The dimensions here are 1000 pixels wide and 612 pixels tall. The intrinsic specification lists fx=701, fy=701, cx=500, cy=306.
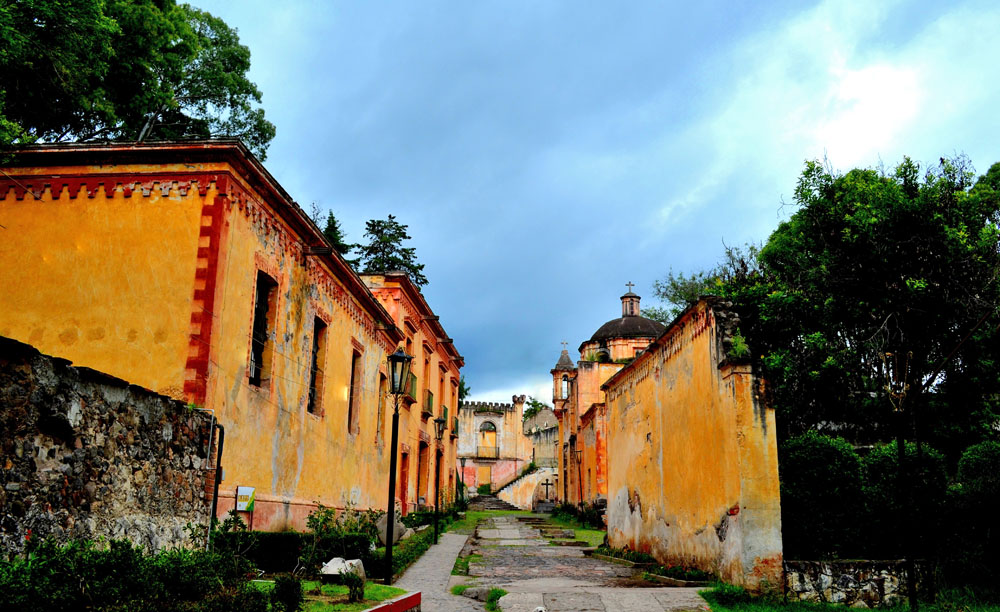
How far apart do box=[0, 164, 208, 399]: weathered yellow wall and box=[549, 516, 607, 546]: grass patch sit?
1378 cm

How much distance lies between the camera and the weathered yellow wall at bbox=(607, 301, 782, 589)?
9188 millimetres

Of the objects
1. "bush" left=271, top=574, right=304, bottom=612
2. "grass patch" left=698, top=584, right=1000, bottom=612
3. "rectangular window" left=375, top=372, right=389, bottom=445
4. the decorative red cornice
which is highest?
the decorative red cornice

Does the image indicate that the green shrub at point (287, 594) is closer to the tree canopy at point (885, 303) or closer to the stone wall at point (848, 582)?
the stone wall at point (848, 582)

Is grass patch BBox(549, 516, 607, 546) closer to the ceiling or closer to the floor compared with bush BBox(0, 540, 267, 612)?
closer to the floor

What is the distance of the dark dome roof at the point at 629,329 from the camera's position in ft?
123

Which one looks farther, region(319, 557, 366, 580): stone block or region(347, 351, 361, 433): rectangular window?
region(347, 351, 361, 433): rectangular window

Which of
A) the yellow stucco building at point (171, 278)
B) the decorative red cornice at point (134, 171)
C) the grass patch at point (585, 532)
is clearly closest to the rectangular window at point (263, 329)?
the yellow stucco building at point (171, 278)

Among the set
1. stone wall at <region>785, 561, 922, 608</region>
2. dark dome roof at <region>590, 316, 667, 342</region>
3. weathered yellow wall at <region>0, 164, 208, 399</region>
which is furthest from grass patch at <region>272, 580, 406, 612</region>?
dark dome roof at <region>590, 316, 667, 342</region>

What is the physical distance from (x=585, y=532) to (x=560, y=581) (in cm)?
1423

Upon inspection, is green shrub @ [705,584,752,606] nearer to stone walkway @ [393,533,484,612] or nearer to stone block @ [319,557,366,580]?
stone walkway @ [393,533,484,612]

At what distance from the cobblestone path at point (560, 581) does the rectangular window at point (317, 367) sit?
4571mm

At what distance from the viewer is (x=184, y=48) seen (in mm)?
18547

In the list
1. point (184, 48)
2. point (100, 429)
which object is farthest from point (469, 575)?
point (184, 48)

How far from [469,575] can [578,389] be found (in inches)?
835
